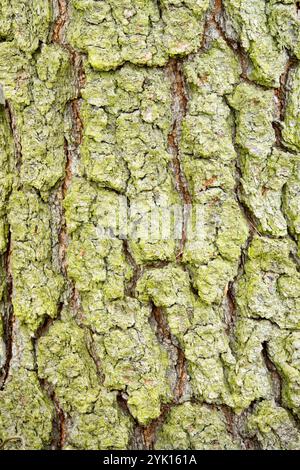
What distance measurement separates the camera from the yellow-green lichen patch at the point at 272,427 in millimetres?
1397

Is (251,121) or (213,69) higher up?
(213,69)

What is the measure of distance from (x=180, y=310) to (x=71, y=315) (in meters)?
0.30

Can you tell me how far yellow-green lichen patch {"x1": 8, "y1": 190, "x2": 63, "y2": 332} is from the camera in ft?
4.68

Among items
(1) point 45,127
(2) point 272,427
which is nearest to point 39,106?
(1) point 45,127

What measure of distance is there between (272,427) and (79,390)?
1.71 ft

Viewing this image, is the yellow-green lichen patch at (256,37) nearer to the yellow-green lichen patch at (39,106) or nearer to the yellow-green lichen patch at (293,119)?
the yellow-green lichen patch at (293,119)

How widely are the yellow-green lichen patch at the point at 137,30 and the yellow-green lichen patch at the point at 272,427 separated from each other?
0.96 metres

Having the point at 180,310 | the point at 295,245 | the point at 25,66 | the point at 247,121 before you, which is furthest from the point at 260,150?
the point at 25,66

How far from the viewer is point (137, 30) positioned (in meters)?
1.36

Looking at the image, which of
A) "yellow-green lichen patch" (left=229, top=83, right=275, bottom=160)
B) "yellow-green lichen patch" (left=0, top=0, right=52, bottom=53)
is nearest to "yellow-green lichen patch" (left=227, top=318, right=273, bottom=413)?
"yellow-green lichen patch" (left=229, top=83, right=275, bottom=160)

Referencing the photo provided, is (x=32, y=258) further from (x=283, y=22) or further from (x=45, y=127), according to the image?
(x=283, y=22)

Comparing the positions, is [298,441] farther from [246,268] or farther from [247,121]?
[247,121]
